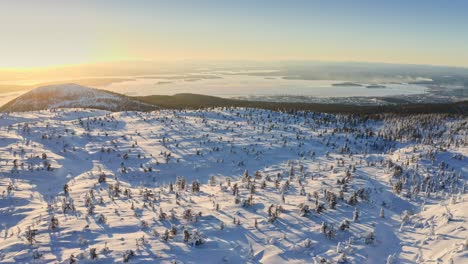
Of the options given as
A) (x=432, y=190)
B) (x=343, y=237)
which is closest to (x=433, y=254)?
(x=343, y=237)

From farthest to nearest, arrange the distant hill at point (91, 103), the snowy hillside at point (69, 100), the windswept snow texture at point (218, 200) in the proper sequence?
the snowy hillside at point (69, 100)
the distant hill at point (91, 103)
the windswept snow texture at point (218, 200)

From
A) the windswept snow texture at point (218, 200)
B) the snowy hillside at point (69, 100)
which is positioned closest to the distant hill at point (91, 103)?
the snowy hillside at point (69, 100)

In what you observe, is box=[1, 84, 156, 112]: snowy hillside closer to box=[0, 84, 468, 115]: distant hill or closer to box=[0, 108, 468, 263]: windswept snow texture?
box=[0, 84, 468, 115]: distant hill

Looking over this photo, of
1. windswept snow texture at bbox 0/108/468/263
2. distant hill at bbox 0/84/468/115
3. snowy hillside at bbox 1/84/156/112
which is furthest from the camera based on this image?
snowy hillside at bbox 1/84/156/112

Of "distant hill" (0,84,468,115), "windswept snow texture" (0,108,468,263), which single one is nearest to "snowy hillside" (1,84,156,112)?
"distant hill" (0,84,468,115)

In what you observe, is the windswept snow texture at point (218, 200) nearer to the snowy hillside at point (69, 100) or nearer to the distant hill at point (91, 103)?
the distant hill at point (91, 103)

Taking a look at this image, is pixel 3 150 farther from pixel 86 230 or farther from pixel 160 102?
pixel 160 102

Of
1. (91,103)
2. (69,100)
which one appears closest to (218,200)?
(91,103)
